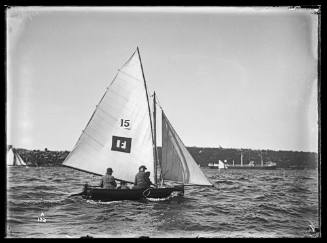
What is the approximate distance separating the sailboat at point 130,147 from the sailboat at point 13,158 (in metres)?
0.87

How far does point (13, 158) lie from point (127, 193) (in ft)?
6.99

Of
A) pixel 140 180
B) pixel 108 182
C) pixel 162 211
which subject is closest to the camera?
pixel 162 211

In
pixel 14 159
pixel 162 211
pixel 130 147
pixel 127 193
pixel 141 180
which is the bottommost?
pixel 162 211

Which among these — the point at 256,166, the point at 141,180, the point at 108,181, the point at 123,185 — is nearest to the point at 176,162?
the point at 141,180

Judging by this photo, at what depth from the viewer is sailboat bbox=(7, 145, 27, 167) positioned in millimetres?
6574

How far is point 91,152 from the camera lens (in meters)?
7.85

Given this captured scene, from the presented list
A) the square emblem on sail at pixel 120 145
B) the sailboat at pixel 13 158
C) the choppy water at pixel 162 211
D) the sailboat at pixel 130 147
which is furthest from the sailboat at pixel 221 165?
the sailboat at pixel 13 158

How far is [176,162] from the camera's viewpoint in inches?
320

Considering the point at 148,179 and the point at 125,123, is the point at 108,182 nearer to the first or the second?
the point at 148,179

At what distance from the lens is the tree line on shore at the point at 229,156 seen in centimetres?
688

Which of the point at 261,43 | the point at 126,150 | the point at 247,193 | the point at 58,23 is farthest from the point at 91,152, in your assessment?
the point at 261,43

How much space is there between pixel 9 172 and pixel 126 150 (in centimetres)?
219

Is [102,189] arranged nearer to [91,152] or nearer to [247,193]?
[91,152]

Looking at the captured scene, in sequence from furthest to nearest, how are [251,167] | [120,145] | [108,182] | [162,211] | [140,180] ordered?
[251,167] → [120,145] → [140,180] → [108,182] → [162,211]
